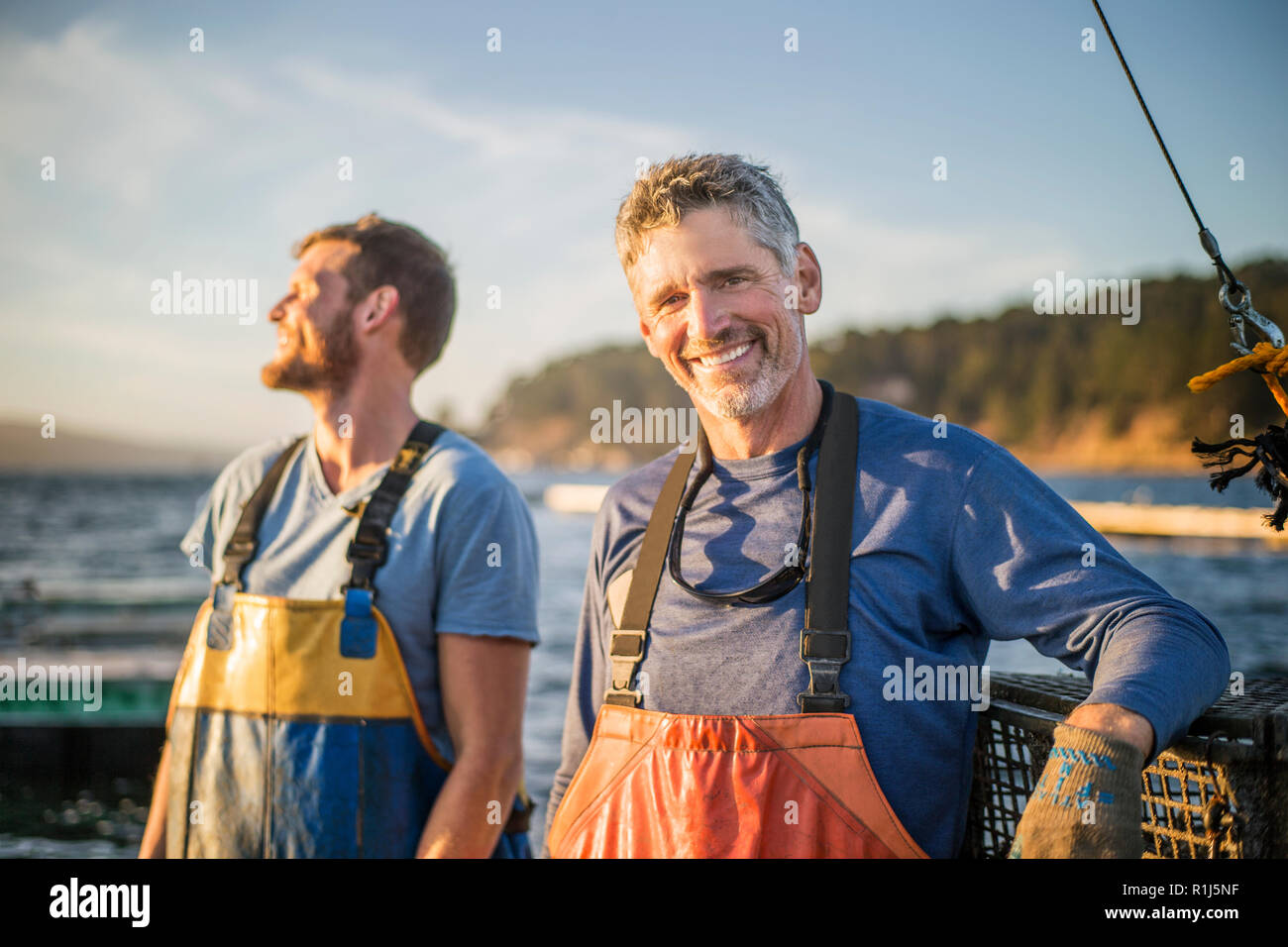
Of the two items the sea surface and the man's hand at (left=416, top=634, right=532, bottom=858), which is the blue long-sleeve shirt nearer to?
the man's hand at (left=416, top=634, right=532, bottom=858)

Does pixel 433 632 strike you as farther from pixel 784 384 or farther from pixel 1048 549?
pixel 1048 549

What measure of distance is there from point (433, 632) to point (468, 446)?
1.82ft

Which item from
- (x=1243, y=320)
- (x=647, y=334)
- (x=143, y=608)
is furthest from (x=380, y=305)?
(x=143, y=608)

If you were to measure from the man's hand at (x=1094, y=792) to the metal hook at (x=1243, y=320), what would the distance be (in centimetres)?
72

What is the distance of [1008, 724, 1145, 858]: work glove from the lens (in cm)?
137

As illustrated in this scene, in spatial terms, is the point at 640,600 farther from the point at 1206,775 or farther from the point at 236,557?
the point at 236,557

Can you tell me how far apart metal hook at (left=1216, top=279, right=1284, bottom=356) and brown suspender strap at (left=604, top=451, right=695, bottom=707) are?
44.5 inches

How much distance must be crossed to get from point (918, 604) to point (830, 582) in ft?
0.59

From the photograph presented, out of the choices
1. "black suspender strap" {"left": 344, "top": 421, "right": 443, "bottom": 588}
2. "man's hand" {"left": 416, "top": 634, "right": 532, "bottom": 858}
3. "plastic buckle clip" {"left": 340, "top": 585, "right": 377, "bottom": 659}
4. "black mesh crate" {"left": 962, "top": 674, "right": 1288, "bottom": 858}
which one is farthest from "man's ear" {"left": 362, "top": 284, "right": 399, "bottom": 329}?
"black mesh crate" {"left": 962, "top": 674, "right": 1288, "bottom": 858}

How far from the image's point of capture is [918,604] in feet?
6.02

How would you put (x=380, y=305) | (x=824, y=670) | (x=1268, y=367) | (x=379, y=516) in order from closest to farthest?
(x=1268, y=367)
(x=824, y=670)
(x=379, y=516)
(x=380, y=305)

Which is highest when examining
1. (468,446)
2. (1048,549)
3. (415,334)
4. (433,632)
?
(415,334)
